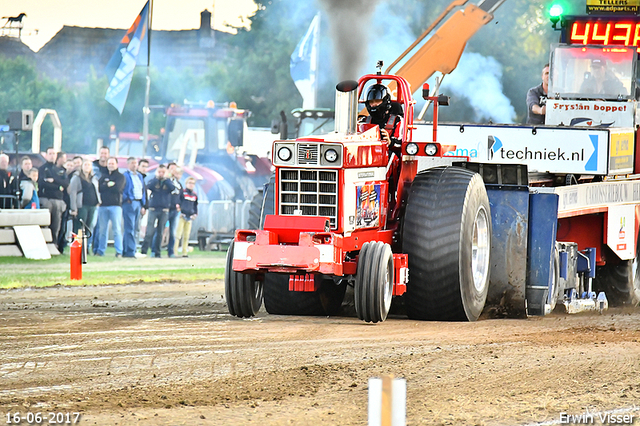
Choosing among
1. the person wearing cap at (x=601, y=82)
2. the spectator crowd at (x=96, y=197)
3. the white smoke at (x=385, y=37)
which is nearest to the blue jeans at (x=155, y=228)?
the spectator crowd at (x=96, y=197)

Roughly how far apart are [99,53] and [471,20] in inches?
714

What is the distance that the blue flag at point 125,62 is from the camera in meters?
23.8

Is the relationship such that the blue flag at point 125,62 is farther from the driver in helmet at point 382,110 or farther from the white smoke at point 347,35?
the driver in helmet at point 382,110

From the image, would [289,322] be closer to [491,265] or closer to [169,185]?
[491,265]

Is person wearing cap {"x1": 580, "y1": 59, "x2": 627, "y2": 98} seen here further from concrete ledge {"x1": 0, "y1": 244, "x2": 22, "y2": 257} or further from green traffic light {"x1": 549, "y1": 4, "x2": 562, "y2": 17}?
concrete ledge {"x1": 0, "y1": 244, "x2": 22, "y2": 257}

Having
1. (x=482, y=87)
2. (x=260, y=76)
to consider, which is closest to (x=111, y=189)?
(x=482, y=87)

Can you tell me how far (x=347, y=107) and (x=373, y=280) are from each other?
1847 mm

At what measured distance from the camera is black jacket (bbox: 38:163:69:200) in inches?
753

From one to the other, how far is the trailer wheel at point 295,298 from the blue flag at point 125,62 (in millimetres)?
13364

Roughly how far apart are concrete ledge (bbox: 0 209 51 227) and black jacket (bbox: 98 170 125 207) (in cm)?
113

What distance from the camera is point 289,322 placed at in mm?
10680

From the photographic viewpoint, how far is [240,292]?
415 inches

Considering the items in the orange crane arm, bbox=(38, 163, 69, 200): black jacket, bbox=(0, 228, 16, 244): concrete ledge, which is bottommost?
bbox=(0, 228, 16, 244): concrete ledge

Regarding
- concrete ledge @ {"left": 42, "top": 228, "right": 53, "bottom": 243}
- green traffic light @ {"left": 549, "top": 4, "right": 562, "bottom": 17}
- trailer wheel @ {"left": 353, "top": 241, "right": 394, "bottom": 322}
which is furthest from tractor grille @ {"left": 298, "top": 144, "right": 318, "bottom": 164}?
concrete ledge @ {"left": 42, "top": 228, "right": 53, "bottom": 243}
